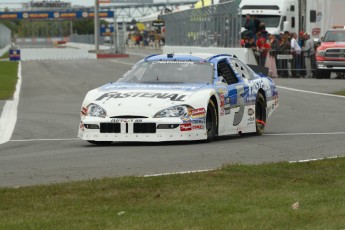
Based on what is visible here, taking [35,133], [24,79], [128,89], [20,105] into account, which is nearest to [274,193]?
[128,89]

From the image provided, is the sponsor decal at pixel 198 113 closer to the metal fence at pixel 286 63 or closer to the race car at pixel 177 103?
the race car at pixel 177 103

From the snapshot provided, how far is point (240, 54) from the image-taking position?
36531 millimetres

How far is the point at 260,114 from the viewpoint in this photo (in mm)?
16109

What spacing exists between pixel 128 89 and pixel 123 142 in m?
0.76

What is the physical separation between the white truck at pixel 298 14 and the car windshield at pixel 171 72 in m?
27.2

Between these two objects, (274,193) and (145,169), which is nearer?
(274,193)

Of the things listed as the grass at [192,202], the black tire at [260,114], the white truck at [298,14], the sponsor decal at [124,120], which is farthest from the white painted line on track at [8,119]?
the white truck at [298,14]

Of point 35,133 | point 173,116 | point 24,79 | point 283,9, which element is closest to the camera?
point 173,116

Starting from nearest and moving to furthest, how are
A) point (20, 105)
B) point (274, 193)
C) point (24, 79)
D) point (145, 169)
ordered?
point (274, 193) → point (145, 169) → point (20, 105) → point (24, 79)

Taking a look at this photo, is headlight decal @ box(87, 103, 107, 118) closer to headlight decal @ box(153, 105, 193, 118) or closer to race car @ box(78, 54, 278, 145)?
race car @ box(78, 54, 278, 145)

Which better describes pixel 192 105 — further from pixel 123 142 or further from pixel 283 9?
pixel 283 9

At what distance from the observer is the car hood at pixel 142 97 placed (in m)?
13.5

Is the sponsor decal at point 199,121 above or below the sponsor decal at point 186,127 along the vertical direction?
above

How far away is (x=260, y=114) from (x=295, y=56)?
2123cm
